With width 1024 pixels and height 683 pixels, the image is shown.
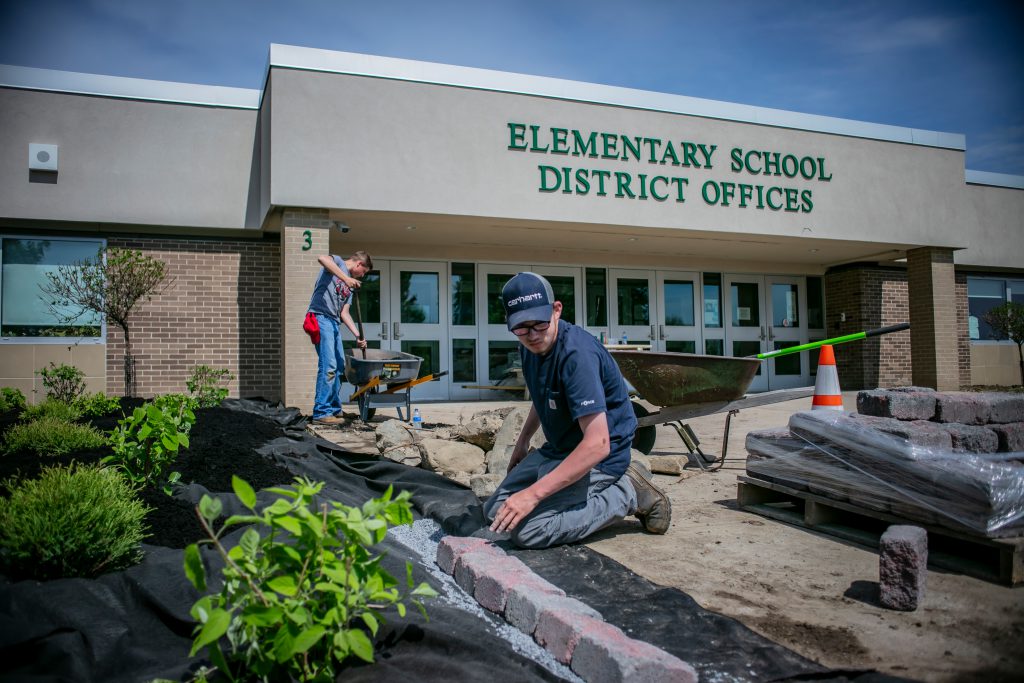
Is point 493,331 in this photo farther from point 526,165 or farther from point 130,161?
point 130,161

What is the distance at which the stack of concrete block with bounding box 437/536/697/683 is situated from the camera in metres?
1.86

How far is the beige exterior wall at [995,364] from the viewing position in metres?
13.9

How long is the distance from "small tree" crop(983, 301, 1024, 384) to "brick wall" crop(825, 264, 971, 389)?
491mm

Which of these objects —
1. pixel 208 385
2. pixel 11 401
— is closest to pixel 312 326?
pixel 208 385

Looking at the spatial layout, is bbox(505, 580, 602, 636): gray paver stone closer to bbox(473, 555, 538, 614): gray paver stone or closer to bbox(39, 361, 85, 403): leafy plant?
bbox(473, 555, 538, 614): gray paver stone

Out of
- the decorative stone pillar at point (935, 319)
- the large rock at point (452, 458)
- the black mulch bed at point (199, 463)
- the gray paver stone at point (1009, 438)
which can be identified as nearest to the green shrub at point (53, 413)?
the black mulch bed at point (199, 463)

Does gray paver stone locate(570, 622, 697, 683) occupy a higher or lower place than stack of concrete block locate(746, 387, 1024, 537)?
lower

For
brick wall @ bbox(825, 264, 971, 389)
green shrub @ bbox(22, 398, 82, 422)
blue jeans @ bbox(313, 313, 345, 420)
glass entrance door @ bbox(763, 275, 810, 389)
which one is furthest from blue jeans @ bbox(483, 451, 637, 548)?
brick wall @ bbox(825, 264, 971, 389)

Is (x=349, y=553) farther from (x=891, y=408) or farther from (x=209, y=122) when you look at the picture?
(x=209, y=122)

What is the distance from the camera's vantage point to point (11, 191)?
8672mm

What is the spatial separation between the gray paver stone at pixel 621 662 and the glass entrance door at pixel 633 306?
34.4 ft

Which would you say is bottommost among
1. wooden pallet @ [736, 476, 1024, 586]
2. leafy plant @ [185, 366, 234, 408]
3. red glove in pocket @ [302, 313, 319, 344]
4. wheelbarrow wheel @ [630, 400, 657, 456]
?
wooden pallet @ [736, 476, 1024, 586]

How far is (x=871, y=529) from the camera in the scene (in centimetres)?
351

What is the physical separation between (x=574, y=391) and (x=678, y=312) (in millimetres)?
10450
